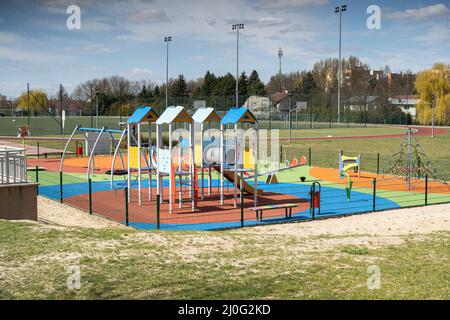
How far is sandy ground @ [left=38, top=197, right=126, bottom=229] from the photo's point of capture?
14664 mm

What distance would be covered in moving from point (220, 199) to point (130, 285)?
11707 millimetres

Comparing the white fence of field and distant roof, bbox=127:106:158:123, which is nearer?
the white fence of field

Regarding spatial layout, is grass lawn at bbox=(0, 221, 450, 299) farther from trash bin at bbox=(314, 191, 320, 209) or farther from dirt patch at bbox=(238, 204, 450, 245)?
trash bin at bbox=(314, 191, 320, 209)

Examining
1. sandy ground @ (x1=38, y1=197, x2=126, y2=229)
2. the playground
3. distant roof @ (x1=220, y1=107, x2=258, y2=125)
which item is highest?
distant roof @ (x1=220, y1=107, x2=258, y2=125)

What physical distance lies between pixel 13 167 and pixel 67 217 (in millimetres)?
1974

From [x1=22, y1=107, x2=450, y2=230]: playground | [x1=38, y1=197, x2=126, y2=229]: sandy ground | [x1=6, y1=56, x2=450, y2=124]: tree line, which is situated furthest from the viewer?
[x1=6, y1=56, x2=450, y2=124]: tree line

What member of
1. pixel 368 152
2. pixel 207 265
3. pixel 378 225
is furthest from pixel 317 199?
pixel 368 152

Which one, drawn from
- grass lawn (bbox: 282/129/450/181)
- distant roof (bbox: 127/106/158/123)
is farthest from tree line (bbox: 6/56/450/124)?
distant roof (bbox: 127/106/158/123)

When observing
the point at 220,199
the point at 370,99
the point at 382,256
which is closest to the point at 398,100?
the point at 370,99

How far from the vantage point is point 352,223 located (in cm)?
1479

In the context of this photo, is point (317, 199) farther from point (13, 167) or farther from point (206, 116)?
point (13, 167)

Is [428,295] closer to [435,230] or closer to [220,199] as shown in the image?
[435,230]
